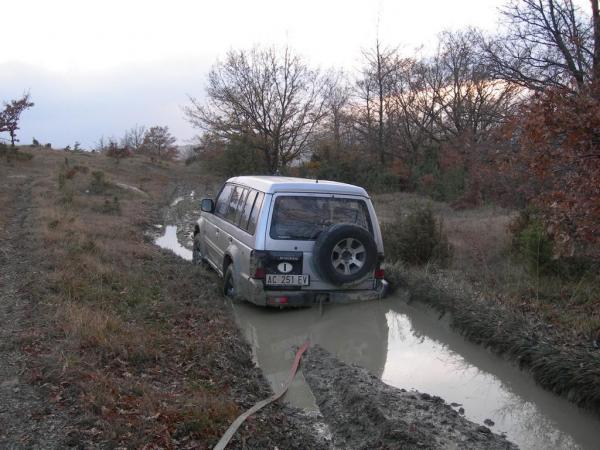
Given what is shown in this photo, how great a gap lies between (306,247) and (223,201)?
2798mm

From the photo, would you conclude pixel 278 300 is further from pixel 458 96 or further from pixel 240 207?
pixel 458 96

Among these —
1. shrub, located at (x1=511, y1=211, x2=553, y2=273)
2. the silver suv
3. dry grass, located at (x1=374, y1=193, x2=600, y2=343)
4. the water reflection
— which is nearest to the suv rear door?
the silver suv

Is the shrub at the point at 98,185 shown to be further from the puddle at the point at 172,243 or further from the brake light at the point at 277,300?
the brake light at the point at 277,300

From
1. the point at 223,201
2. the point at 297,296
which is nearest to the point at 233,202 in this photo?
the point at 223,201

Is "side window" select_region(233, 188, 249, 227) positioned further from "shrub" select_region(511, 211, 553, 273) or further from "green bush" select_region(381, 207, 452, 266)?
"shrub" select_region(511, 211, 553, 273)

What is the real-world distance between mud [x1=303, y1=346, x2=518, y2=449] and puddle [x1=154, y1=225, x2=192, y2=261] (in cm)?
786

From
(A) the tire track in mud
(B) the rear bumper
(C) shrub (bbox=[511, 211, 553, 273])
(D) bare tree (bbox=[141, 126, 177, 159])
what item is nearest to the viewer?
(A) the tire track in mud

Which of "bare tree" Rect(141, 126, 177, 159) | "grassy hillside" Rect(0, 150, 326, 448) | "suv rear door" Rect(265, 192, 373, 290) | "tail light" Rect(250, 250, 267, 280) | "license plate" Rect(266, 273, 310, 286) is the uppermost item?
"bare tree" Rect(141, 126, 177, 159)

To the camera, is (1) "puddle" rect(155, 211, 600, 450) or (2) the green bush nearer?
(1) "puddle" rect(155, 211, 600, 450)

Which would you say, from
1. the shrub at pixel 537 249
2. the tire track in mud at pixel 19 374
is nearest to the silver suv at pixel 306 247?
the shrub at pixel 537 249

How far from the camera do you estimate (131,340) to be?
5625 mm

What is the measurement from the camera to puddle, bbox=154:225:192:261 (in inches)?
516

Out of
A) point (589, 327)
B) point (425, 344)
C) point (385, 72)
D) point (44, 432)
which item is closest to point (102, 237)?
point (425, 344)

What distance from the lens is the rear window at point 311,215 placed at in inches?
284
